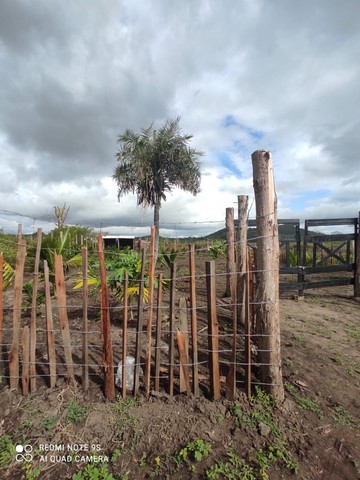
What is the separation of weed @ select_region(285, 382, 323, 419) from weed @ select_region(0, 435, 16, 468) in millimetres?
2468

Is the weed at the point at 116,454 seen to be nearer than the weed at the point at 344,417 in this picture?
Yes

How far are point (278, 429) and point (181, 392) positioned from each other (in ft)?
2.89

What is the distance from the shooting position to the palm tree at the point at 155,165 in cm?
1406

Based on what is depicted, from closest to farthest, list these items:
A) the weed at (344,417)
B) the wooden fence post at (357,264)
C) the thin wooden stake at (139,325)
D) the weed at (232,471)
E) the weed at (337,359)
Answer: the weed at (232,471) < the weed at (344,417) < the thin wooden stake at (139,325) < the weed at (337,359) < the wooden fence post at (357,264)

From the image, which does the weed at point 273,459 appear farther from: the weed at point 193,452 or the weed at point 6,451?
the weed at point 6,451

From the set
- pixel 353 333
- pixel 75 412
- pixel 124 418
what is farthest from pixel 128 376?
pixel 353 333

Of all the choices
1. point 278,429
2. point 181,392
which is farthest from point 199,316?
point 278,429

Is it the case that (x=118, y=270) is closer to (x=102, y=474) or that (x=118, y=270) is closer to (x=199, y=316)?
(x=199, y=316)

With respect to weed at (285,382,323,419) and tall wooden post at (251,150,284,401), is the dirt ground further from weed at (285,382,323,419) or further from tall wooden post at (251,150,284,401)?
tall wooden post at (251,150,284,401)

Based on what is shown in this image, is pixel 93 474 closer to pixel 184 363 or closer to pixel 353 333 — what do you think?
pixel 184 363

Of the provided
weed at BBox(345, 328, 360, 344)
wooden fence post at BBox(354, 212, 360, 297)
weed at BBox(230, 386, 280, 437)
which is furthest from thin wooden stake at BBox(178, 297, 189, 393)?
wooden fence post at BBox(354, 212, 360, 297)

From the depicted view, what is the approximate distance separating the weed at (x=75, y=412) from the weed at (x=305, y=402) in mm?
1987

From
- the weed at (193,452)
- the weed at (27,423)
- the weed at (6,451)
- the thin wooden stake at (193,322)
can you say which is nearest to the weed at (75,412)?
the weed at (27,423)

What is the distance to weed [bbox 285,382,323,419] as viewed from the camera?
2381 mm
